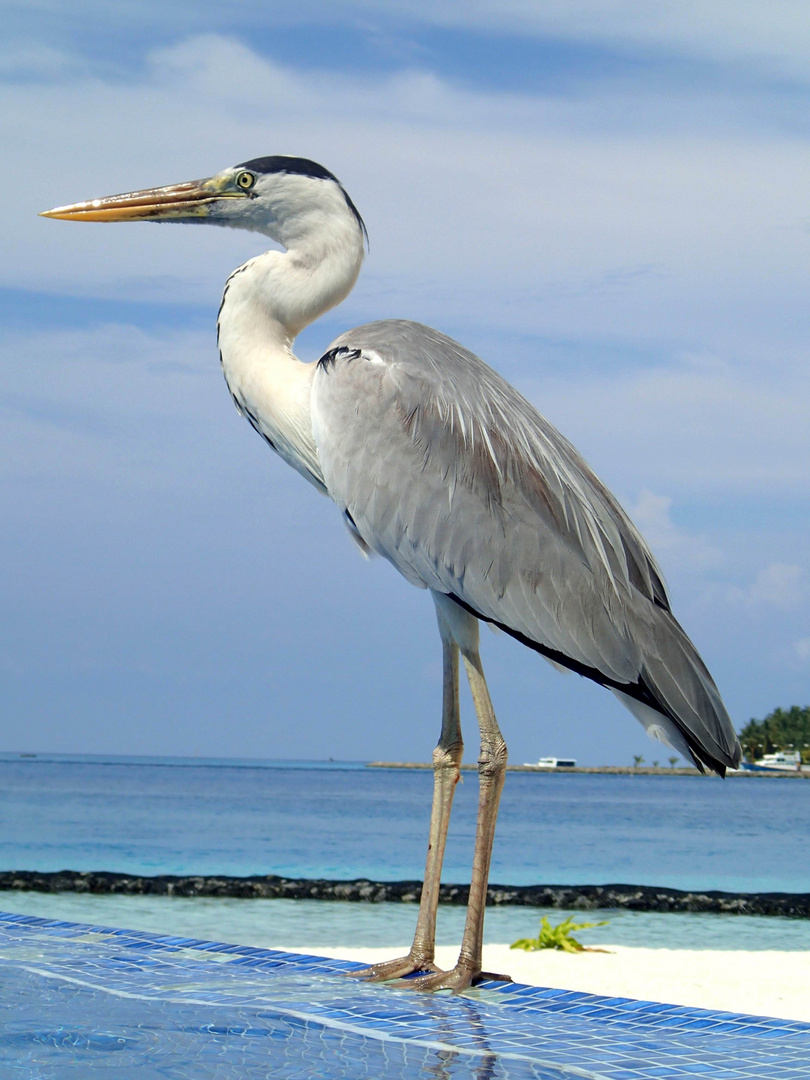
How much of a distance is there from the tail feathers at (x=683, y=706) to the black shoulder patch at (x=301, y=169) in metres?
1.99

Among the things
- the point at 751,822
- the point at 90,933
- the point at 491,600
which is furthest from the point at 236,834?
the point at 491,600

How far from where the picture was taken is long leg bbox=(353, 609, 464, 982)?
13.3 feet

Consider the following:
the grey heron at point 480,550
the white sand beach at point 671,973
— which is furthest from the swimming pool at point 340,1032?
the white sand beach at point 671,973

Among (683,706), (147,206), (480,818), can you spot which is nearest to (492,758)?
(480,818)

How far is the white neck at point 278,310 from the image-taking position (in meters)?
4.57

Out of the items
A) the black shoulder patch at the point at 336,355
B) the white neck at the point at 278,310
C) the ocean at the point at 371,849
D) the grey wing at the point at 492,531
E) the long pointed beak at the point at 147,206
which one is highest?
the long pointed beak at the point at 147,206

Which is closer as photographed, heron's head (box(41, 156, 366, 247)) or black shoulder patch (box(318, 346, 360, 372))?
black shoulder patch (box(318, 346, 360, 372))

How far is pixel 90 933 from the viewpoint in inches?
217

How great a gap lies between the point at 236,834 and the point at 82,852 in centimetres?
698

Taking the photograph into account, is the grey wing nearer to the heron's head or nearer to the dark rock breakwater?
the heron's head

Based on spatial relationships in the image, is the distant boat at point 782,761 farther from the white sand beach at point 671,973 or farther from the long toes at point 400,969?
the long toes at point 400,969

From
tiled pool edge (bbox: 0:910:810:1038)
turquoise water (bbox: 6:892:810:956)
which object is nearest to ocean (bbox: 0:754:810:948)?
turquoise water (bbox: 6:892:810:956)

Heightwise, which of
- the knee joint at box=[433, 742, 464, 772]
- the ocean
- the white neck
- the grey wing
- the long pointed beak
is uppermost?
the long pointed beak

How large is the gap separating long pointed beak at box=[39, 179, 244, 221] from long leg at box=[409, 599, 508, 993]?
2.16 metres
